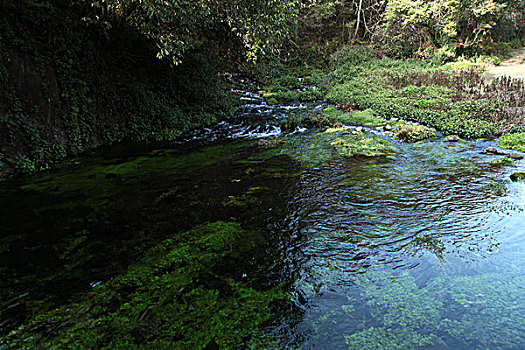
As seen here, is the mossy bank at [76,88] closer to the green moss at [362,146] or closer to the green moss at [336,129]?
the green moss at [336,129]

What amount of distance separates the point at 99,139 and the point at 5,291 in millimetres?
7777

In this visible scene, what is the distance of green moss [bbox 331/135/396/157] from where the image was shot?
9.21 meters

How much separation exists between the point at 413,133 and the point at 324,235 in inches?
299

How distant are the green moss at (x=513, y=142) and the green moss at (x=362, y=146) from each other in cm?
332

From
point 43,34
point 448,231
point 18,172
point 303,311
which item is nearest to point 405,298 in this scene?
point 303,311

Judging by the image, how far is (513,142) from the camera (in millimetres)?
9078

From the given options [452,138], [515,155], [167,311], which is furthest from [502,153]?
[167,311]

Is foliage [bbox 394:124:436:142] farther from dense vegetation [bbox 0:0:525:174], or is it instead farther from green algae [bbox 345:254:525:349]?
green algae [bbox 345:254:525:349]

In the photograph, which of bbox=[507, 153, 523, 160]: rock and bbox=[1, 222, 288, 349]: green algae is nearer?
bbox=[1, 222, 288, 349]: green algae

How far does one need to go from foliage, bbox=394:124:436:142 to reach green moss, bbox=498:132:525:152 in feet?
6.51

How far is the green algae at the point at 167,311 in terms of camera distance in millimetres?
2939

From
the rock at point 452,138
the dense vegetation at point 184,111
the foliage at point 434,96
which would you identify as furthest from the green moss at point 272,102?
the rock at point 452,138

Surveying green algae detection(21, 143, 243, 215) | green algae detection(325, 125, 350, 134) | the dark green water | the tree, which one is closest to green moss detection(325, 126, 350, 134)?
green algae detection(325, 125, 350, 134)

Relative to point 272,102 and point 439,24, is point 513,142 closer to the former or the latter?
point 272,102
